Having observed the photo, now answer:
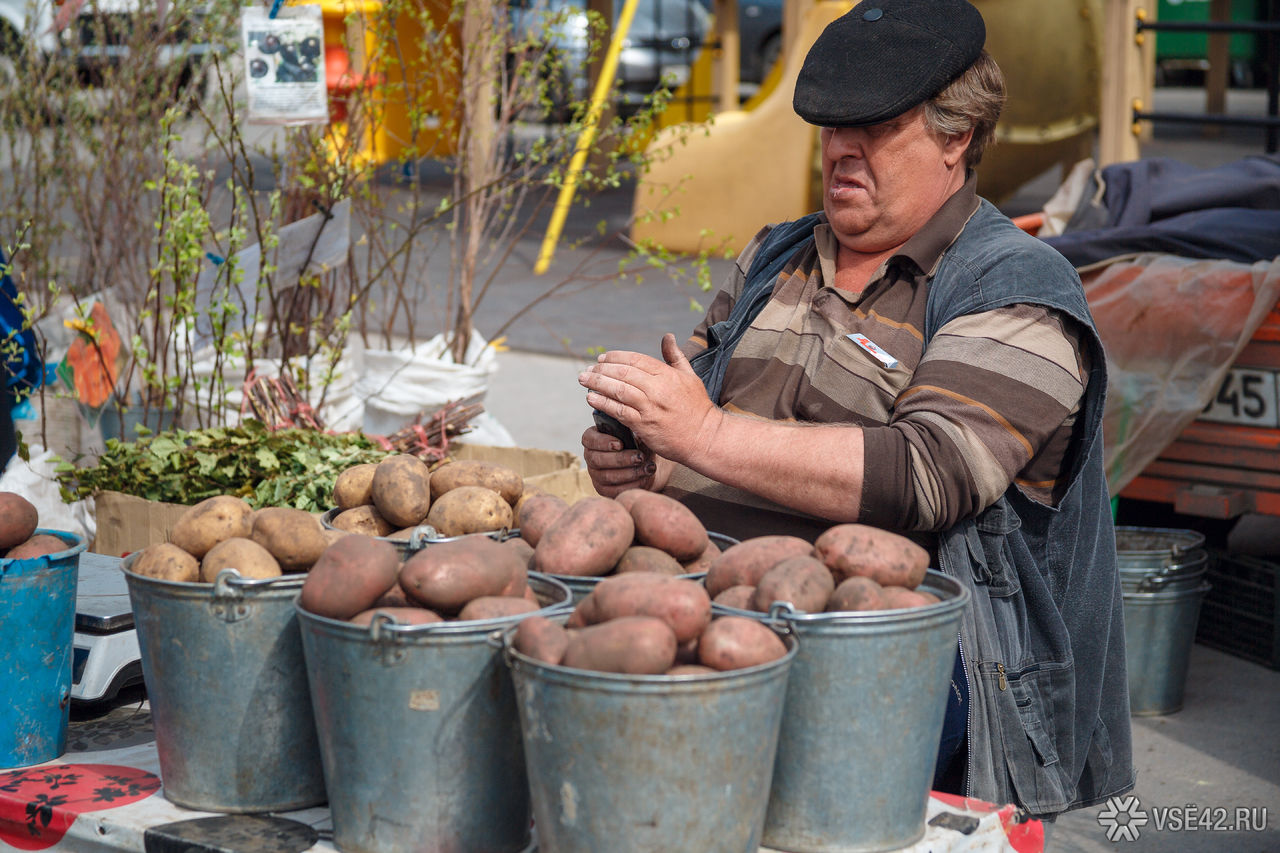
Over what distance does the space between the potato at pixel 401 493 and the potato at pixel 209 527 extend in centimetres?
21

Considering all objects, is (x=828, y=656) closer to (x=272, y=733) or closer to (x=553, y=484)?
(x=272, y=733)

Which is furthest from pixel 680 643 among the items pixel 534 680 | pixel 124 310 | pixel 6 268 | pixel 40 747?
pixel 124 310

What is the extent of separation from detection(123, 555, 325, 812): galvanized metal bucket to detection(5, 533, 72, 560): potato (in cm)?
33

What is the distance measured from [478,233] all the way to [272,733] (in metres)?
2.78

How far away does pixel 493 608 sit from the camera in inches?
56.6

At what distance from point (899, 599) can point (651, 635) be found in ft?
1.04

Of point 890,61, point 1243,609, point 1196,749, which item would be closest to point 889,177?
point 890,61

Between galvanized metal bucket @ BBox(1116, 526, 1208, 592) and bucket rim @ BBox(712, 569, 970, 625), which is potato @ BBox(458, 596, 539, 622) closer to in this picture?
bucket rim @ BBox(712, 569, 970, 625)

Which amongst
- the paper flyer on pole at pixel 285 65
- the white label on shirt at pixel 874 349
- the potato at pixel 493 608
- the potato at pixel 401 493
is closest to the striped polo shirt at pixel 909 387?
the white label on shirt at pixel 874 349

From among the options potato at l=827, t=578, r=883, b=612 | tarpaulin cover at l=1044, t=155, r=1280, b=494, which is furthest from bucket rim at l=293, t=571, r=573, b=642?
tarpaulin cover at l=1044, t=155, r=1280, b=494

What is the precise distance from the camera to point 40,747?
1.91m

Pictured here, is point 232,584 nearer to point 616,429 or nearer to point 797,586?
point 797,586

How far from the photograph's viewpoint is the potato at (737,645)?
1315 millimetres

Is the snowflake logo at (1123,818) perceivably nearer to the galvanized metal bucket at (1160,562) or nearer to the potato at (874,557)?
the galvanized metal bucket at (1160,562)
